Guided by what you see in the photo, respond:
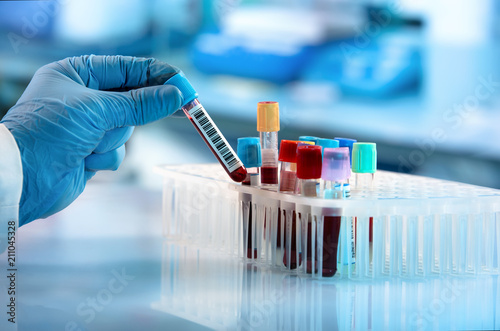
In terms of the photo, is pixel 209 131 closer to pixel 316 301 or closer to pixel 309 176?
pixel 309 176

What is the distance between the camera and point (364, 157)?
1.50m

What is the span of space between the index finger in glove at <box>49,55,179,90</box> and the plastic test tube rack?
13.9 inches

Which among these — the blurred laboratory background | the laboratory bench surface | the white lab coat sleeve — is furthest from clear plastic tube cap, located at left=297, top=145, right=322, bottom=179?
the blurred laboratory background

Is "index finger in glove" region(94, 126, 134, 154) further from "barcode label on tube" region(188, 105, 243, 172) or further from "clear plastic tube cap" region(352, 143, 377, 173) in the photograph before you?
"clear plastic tube cap" region(352, 143, 377, 173)

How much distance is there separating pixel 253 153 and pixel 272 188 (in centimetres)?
10

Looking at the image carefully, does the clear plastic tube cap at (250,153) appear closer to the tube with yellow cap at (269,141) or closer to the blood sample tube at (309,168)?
the tube with yellow cap at (269,141)

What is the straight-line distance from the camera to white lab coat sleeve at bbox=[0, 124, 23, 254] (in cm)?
130

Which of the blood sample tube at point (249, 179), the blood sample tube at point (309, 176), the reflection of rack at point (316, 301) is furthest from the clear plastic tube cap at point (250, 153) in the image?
the reflection of rack at point (316, 301)

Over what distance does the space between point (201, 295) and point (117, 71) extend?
606mm

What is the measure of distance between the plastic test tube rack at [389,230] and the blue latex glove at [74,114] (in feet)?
1.12

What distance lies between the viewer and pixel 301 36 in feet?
11.7

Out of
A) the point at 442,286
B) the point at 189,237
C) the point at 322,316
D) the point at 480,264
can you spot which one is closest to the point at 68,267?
the point at 189,237

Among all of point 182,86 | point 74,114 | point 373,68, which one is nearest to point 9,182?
point 74,114

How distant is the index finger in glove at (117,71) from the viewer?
60.1 inches
